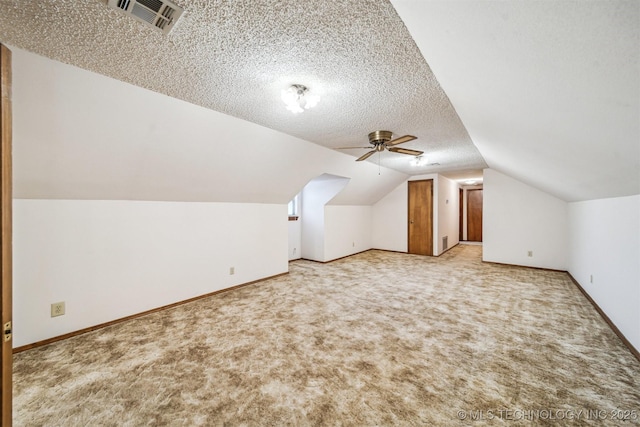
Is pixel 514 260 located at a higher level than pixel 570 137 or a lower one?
lower

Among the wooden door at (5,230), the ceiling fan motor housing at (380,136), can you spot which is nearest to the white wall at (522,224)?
the ceiling fan motor housing at (380,136)

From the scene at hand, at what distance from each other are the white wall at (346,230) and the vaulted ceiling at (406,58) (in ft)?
12.1

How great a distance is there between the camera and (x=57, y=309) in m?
2.31

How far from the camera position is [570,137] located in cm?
158

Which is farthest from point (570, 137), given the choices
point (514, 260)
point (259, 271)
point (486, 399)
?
point (514, 260)

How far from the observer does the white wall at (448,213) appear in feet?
21.6

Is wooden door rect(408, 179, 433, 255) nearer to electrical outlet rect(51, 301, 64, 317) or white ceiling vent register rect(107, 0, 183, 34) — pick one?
white ceiling vent register rect(107, 0, 183, 34)

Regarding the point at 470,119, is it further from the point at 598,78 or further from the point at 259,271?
the point at 259,271

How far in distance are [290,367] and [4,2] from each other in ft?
8.52

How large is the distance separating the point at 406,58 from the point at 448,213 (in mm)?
6896

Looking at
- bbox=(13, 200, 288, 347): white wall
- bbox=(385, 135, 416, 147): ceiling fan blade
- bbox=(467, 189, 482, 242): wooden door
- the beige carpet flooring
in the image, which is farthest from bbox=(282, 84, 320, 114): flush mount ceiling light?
bbox=(467, 189, 482, 242): wooden door

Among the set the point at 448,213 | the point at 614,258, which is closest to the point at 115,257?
the point at 614,258

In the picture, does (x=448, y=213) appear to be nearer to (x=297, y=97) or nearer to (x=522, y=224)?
(x=522, y=224)

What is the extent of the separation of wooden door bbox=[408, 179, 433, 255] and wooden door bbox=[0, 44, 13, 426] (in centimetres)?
680
